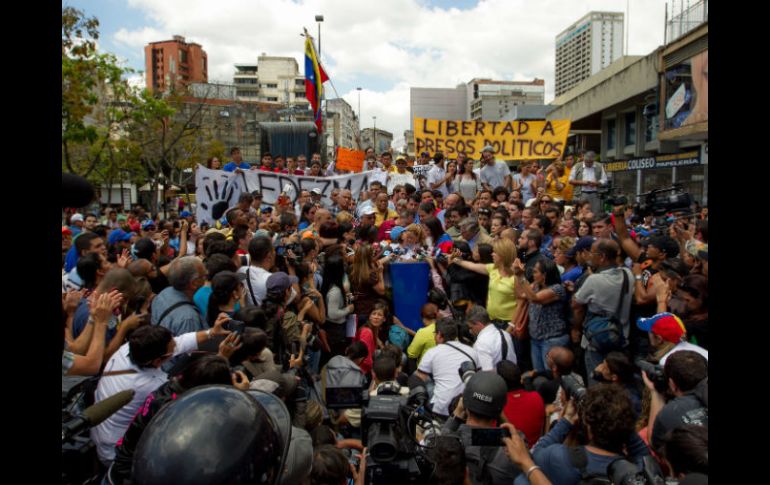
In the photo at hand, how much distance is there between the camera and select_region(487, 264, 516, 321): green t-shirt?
5.40m

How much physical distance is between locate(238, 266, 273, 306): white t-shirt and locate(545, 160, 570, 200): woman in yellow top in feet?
23.4

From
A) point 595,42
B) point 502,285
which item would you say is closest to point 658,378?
point 502,285

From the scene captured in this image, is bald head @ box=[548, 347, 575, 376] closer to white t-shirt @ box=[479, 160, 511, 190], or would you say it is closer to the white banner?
white t-shirt @ box=[479, 160, 511, 190]

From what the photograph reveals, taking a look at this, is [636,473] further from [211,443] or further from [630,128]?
[630,128]

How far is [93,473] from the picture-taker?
2479 mm

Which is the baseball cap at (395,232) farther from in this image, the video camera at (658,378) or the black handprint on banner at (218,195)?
the black handprint on banner at (218,195)

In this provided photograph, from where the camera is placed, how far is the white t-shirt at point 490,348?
4504 mm

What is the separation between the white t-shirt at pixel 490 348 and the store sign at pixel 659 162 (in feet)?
62.5

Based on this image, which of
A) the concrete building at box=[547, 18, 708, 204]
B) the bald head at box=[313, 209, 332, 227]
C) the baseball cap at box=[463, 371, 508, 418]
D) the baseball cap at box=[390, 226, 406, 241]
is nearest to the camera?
the baseball cap at box=[463, 371, 508, 418]

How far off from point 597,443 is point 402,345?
9.73ft

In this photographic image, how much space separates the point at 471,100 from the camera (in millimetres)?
189500

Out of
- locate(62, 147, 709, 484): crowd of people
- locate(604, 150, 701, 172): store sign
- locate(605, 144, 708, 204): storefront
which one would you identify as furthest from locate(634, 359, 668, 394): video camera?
locate(604, 150, 701, 172): store sign

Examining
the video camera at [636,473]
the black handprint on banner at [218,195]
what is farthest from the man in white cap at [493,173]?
the video camera at [636,473]
